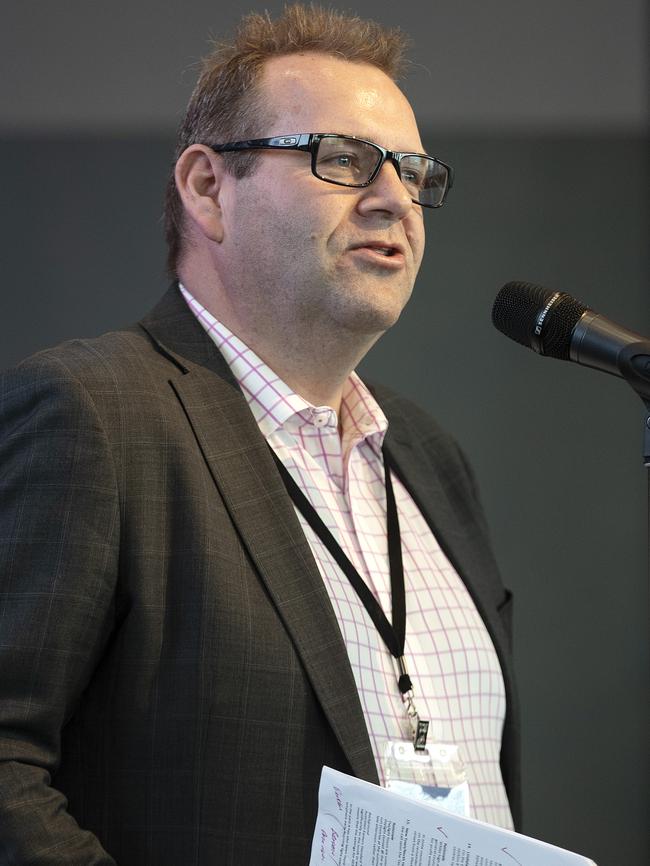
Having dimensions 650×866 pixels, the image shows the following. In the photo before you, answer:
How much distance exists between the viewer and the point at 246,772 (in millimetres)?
1385

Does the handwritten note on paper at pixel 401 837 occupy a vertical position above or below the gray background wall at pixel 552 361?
below

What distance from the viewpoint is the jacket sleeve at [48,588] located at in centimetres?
125

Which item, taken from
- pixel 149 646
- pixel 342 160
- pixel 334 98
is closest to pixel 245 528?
pixel 149 646

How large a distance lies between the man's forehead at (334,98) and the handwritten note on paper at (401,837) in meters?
1.04

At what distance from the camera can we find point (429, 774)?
156 centimetres

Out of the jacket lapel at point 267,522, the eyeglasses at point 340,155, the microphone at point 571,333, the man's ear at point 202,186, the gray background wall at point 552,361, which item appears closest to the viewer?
the microphone at point 571,333

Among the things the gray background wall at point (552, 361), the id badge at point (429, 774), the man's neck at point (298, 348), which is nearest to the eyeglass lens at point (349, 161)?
the man's neck at point (298, 348)

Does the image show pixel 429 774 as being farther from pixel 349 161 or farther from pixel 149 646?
pixel 349 161

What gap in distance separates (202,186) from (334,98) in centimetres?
28

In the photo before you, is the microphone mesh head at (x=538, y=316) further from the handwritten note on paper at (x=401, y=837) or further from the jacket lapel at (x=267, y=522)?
the handwritten note on paper at (x=401, y=837)

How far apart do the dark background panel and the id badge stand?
1528 mm

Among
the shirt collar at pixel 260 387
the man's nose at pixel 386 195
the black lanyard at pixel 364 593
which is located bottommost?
the black lanyard at pixel 364 593

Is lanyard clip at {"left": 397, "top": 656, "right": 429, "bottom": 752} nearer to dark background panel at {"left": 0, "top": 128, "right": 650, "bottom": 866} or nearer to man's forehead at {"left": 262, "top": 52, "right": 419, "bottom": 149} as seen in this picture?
man's forehead at {"left": 262, "top": 52, "right": 419, "bottom": 149}

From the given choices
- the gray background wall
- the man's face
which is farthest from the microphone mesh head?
the gray background wall
